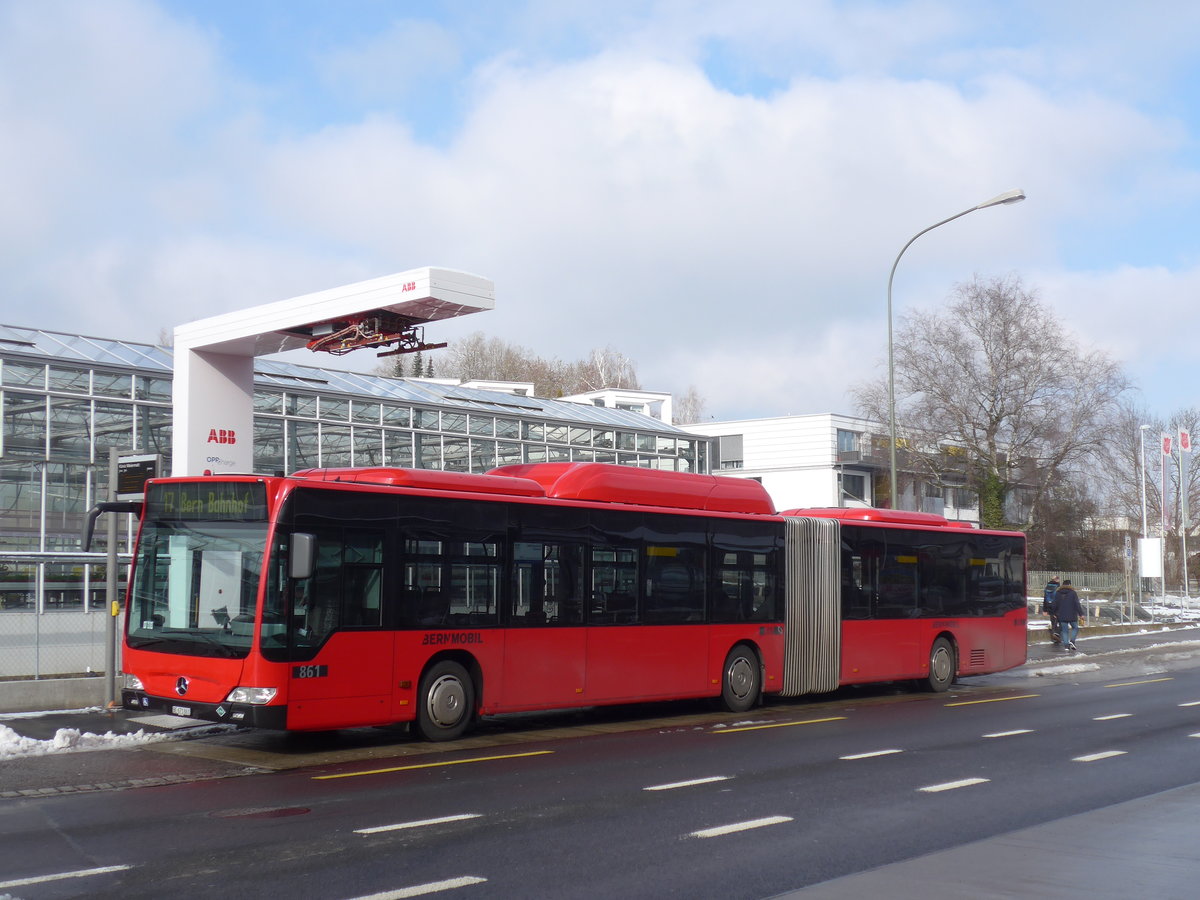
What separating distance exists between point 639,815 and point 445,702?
15.4ft

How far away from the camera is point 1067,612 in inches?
1222

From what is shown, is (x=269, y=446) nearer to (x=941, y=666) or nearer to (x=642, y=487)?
(x=642, y=487)

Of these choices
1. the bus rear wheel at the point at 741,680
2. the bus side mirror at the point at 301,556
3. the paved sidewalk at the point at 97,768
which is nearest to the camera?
the paved sidewalk at the point at 97,768

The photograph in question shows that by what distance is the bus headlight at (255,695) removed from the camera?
11617 mm

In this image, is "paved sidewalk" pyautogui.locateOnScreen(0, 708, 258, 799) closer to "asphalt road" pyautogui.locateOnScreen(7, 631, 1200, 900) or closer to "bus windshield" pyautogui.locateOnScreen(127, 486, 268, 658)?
"asphalt road" pyautogui.locateOnScreen(7, 631, 1200, 900)

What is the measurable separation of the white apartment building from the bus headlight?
202 feet

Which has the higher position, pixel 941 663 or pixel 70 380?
pixel 70 380

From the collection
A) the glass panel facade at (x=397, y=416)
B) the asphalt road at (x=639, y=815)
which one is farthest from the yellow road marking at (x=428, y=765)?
the glass panel facade at (x=397, y=416)

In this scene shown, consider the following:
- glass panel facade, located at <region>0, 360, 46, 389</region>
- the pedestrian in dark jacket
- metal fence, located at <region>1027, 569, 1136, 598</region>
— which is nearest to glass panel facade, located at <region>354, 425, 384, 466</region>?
glass panel facade, located at <region>0, 360, 46, 389</region>

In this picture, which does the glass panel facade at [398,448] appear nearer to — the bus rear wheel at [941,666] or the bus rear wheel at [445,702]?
the bus rear wheel at [941,666]

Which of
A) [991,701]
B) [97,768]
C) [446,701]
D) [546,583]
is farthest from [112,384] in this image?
[991,701]

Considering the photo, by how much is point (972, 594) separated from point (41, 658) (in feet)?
50.1

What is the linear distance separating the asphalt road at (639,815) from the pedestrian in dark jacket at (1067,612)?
15.9m

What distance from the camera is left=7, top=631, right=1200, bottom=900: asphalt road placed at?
7.00 m
